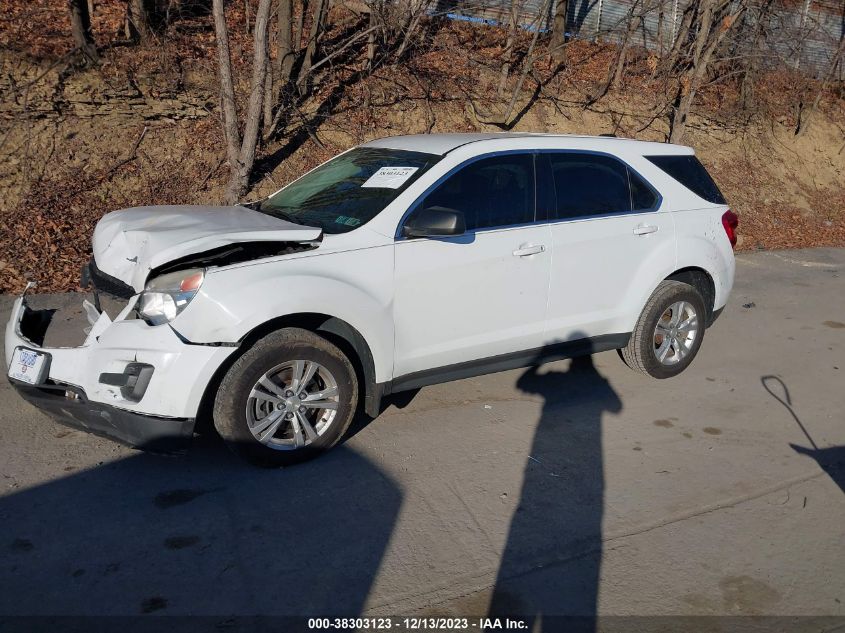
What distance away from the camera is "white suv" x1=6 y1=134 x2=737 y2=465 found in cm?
420

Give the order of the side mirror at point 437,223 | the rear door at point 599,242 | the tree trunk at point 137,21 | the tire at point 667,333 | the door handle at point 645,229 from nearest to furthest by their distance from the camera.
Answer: the side mirror at point 437,223 < the rear door at point 599,242 < the door handle at point 645,229 < the tire at point 667,333 < the tree trunk at point 137,21

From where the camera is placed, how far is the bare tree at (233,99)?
8688 mm

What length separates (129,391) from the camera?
4.12m

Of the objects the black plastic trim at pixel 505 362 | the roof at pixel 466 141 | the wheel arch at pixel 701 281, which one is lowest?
the black plastic trim at pixel 505 362

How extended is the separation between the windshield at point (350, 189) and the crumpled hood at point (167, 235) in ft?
0.80

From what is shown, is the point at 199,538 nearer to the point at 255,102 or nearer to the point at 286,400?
the point at 286,400

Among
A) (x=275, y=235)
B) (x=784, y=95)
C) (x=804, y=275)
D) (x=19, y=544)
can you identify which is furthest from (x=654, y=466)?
(x=784, y=95)

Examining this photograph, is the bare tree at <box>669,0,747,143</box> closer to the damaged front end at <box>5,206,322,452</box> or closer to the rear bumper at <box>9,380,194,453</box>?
the damaged front end at <box>5,206,322,452</box>

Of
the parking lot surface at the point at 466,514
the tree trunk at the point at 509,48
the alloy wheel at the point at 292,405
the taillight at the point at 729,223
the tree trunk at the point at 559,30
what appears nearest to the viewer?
the parking lot surface at the point at 466,514

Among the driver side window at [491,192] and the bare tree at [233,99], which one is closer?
the driver side window at [491,192]

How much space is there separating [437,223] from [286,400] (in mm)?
1334

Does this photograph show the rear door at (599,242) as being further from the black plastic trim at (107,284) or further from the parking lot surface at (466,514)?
the black plastic trim at (107,284)

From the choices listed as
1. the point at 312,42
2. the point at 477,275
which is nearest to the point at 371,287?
the point at 477,275

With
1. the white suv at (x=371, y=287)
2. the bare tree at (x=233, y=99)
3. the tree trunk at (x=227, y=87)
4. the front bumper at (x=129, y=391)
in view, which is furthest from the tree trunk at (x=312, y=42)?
the front bumper at (x=129, y=391)
